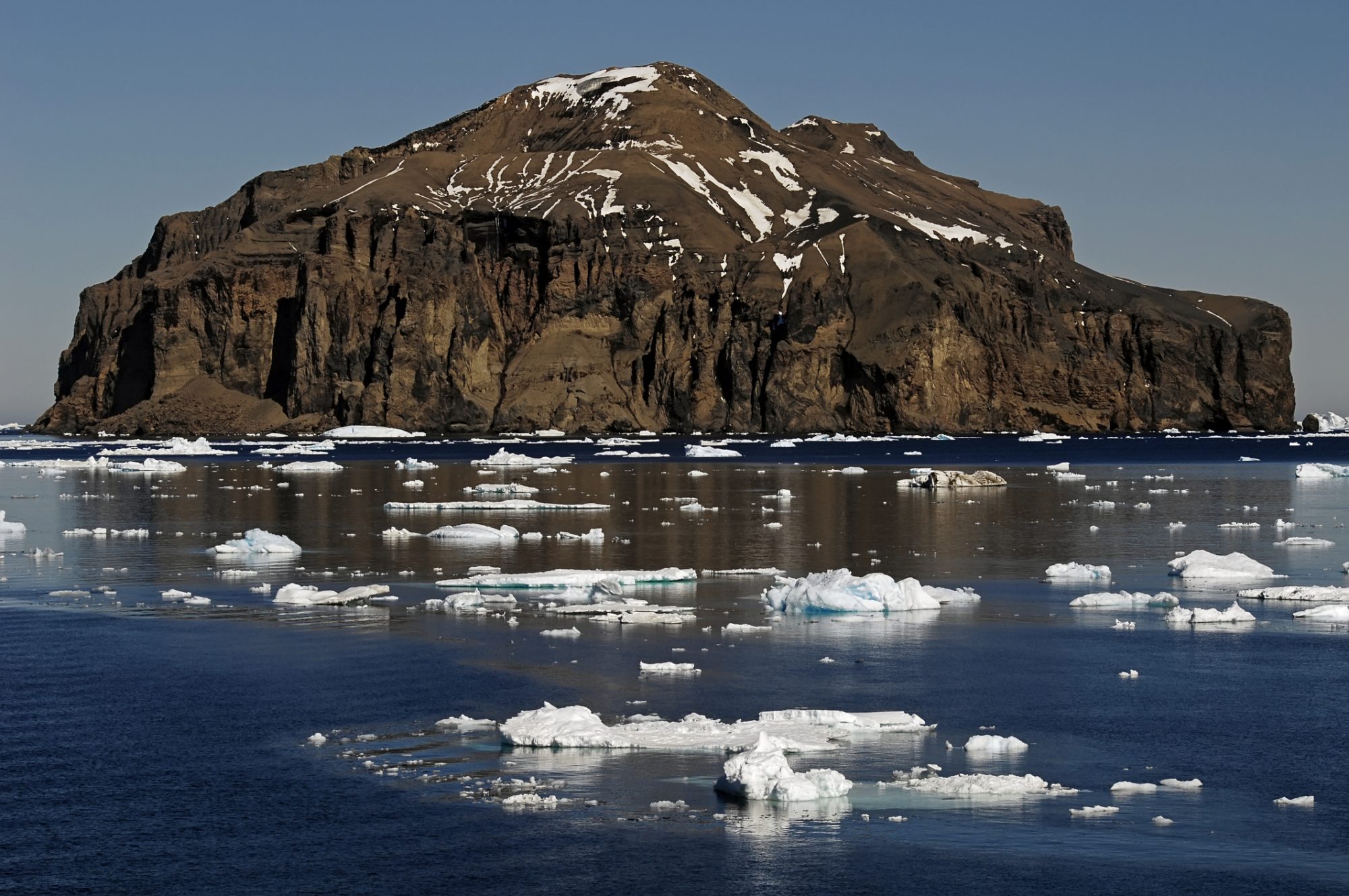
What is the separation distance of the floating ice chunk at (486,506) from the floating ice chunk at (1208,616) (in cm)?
3457

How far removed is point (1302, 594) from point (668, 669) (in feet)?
56.8

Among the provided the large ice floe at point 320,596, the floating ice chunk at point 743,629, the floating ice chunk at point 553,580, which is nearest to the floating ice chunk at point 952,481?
the floating ice chunk at point 553,580

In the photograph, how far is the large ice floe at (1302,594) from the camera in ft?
116

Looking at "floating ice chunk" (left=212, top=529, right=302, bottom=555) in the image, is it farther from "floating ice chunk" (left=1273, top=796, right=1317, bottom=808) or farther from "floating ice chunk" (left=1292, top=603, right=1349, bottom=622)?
"floating ice chunk" (left=1273, top=796, right=1317, bottom=808)

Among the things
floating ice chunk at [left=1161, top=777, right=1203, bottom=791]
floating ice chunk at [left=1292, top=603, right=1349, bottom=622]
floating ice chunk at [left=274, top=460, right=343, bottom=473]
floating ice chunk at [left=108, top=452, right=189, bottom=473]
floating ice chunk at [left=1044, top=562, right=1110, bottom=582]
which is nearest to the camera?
floating ice chunk at [left=1161, top=777, right=1203, bottom=791]

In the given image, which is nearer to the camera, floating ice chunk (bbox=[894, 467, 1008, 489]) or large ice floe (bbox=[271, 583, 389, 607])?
large ice floe (bbox=[271, 583, 389, 607])

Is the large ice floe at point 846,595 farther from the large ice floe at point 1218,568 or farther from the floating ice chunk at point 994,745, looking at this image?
the floating ice chunk at point 994,745

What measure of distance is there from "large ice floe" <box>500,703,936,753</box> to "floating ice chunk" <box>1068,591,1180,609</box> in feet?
45.4

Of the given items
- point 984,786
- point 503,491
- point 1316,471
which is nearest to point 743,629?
point 984,786

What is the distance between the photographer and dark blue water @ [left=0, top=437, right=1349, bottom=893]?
16656 mm

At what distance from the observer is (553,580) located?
3769 cm

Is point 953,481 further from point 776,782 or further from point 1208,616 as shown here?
point 776,782

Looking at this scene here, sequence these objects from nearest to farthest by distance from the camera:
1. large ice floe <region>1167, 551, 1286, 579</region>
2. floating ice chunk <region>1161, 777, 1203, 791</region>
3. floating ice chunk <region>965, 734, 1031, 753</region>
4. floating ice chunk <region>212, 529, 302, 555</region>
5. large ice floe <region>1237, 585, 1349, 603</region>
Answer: floating ice chunk <region>1161, 777, 1203, 791</region>, floating ice chunk <region>965, 734, 1031, 753</region>, large ice floe <region>1237, 585, 1349, 603</region>, large ice floe <region>1167, 551, 1286, 579</region>, floating ice chunk <region>212, 529, 302, 555</region>

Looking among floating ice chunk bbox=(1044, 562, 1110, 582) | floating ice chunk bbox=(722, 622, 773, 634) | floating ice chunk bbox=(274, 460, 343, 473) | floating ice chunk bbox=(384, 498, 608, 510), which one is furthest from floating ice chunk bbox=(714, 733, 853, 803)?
floating ice chunk bbox=(274, 460, 343, 473)
